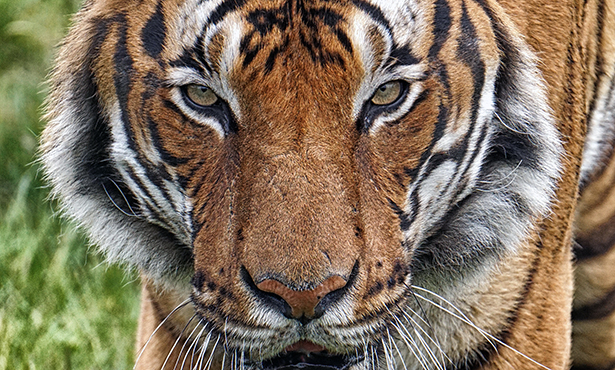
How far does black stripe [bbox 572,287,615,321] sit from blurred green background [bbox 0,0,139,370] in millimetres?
1414

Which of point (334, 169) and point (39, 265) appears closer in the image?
point (334, 169)

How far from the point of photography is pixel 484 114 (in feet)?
6.96

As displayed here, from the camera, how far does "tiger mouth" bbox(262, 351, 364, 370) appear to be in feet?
6.16

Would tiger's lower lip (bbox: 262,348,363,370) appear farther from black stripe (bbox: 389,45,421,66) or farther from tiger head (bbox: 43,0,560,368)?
black stripe (bbox: 389,45,421,66)

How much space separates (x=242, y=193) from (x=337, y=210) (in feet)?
0.65

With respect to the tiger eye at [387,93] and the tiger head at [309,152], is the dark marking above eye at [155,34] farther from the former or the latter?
the tiger eye at [387,93]

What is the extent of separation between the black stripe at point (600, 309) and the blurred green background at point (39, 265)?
141 cm

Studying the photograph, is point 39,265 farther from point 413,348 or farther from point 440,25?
point 440,25

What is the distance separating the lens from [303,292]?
65.7 inches

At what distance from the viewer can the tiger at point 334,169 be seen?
178cm

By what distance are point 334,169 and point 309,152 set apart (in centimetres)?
6

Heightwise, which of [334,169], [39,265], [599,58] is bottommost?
[39,265]

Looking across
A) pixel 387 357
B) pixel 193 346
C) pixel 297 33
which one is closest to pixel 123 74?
pixel 297 33

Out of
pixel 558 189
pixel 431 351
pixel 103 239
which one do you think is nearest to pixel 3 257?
pixel 103 239
